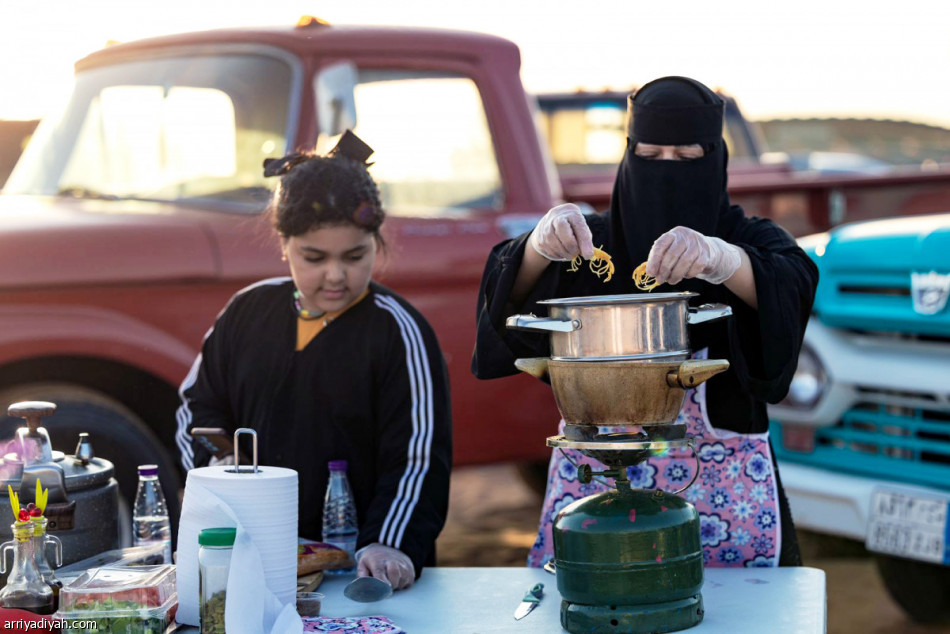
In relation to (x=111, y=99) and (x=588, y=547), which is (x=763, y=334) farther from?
(x=111, y=99)

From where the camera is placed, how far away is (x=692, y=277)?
239cm

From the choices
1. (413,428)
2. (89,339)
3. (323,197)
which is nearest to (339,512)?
(413,428)

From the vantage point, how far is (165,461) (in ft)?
13.5

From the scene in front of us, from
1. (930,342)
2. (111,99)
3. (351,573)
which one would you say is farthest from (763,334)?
(111,99)

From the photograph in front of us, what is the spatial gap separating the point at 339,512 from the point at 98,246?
1733mm

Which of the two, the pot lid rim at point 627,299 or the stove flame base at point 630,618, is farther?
the stove flame base at point 630,618

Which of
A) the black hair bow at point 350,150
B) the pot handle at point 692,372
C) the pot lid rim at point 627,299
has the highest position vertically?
the black hair bow at point 350,150

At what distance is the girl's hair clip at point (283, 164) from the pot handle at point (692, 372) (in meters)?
1.32

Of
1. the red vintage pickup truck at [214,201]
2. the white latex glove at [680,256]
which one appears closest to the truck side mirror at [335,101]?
the red vintage pickup truck at [214,201]

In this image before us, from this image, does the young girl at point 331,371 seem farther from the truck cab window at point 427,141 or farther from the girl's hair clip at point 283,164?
the truck cab window at point 427,141

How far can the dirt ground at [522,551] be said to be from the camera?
5.14 meters

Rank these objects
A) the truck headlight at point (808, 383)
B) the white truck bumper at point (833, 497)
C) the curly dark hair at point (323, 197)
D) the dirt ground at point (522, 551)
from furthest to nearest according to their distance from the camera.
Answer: the dirt ground at point (522, 551) → the truck headlight at point (808, 383) → the white truck bumper at point (833, 497) → the curly dark hair at point (323, 197)

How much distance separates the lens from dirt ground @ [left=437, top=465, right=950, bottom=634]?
5.14m

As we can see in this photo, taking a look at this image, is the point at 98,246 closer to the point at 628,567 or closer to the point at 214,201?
the point at 214,201
